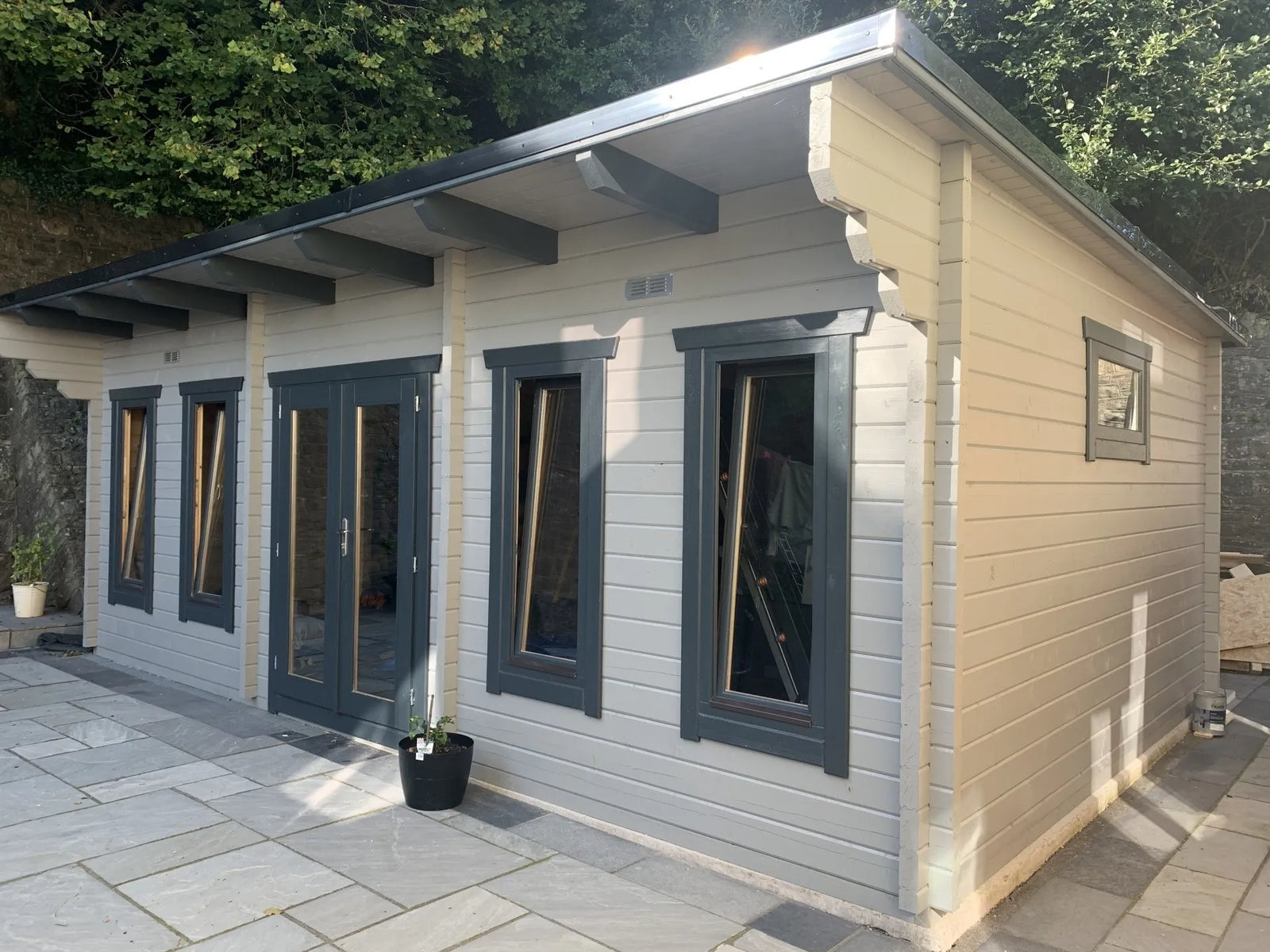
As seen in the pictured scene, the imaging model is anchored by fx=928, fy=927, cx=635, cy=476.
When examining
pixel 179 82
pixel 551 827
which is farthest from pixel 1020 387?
pixel 179 82

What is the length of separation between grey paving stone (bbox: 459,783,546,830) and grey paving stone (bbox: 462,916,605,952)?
0.88 m

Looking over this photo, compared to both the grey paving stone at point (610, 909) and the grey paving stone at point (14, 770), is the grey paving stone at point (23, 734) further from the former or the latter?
the grey paving stone at point (610, 909)

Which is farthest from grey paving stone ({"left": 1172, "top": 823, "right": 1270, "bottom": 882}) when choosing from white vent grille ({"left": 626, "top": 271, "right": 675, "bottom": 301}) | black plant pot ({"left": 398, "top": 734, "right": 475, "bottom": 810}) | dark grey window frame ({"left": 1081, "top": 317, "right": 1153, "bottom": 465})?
white vent grille ({"left": 626, "top": 271, "right": 675, "bottom": 301})

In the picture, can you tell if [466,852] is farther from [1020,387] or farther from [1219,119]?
A: [1219,119]

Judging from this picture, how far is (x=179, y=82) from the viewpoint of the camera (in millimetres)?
9859

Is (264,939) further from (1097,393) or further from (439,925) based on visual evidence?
(1097,393)

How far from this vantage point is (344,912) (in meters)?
3.11

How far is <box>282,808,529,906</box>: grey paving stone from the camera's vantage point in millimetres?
3332

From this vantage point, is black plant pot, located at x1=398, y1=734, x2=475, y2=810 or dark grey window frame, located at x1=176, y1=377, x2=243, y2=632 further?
dark grey window frame, located at x1=176, y1=377, x2=243, y2=632

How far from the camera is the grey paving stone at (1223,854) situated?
3.72m

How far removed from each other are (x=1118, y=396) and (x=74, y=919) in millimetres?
4892

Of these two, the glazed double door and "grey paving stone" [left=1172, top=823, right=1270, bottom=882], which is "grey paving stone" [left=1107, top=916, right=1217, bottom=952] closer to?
"grey paving stone" [left=1172, top=823, right=1270, bottom=882]

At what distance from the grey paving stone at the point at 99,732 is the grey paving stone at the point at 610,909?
2950mm

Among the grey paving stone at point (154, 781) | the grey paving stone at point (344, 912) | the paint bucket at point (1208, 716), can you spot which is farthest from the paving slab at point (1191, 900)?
the grey paving stone at point (154, 781)
